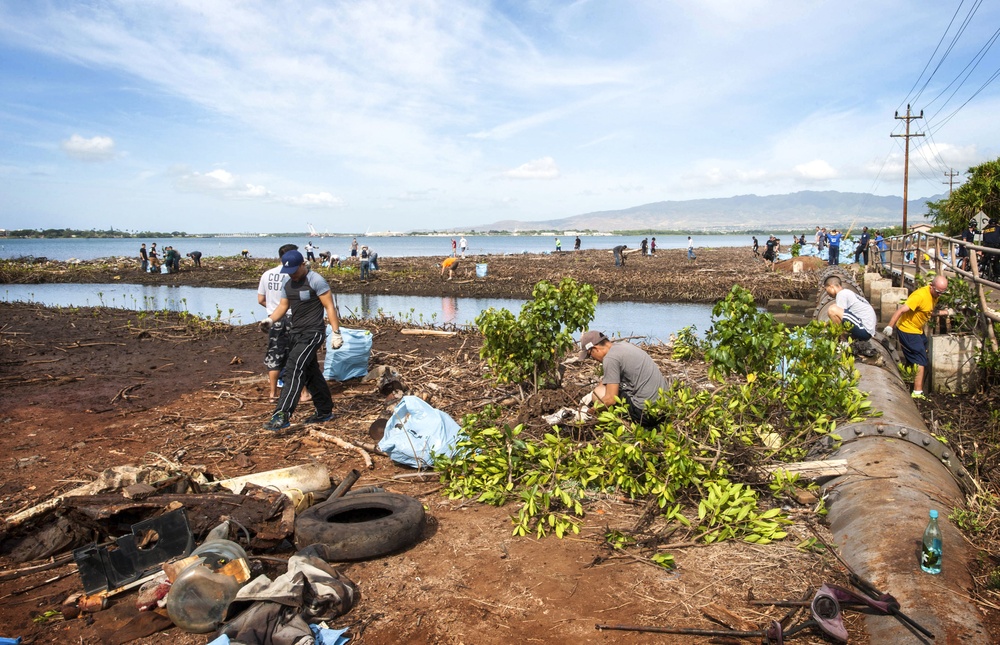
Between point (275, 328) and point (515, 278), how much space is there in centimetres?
2398

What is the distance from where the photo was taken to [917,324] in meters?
8.78

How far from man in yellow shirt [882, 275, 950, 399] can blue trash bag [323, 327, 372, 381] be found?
24.9 feet

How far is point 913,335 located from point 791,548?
579 cm

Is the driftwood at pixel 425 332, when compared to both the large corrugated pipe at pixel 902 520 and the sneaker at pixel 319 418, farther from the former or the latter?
the large corrugated pipe at pixel 902 520

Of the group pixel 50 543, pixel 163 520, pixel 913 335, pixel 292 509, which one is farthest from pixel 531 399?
pixel 913 335

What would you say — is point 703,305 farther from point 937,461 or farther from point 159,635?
point 159,635

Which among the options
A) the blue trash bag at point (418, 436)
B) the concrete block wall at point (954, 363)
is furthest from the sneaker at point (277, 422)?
the concrete block wall at point (954, 363)

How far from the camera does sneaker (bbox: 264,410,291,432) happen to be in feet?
23.8

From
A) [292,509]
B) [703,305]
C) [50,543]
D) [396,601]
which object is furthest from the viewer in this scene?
[703,305]

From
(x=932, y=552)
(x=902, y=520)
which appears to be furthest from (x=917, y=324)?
(x=932, y=552)

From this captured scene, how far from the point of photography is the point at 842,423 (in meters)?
5.98

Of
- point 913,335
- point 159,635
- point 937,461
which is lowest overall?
point 159,635

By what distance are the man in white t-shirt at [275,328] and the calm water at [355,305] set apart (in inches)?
419

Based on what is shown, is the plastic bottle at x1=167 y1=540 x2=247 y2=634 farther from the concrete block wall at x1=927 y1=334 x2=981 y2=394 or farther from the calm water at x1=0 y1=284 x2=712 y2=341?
the calm water at x1=0 y1=284 x2=712 y2=341
